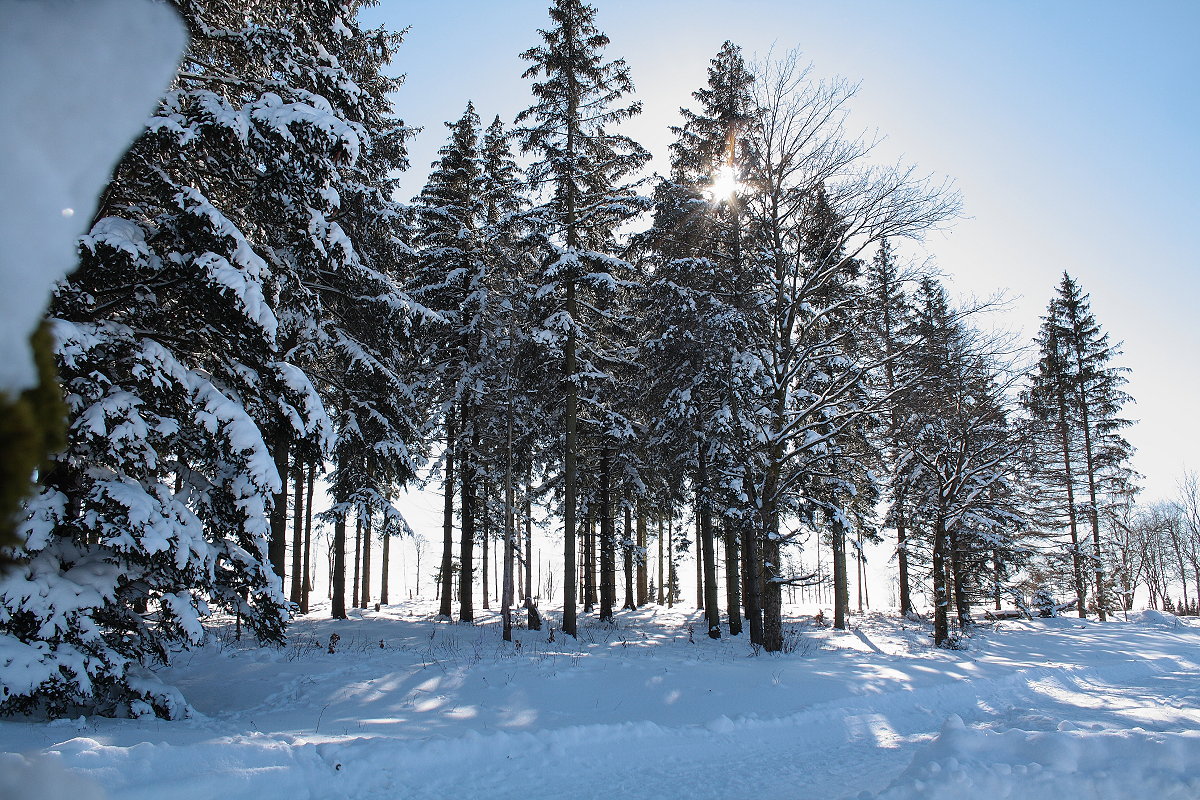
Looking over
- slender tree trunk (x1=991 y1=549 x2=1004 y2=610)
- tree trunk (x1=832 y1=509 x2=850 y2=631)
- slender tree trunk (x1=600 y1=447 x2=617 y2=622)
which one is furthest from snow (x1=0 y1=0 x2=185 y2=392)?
slender tree trunk (x1=991 y1=549 x2=1004 y2=610)

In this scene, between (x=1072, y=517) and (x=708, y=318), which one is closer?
(x=708, y=318)

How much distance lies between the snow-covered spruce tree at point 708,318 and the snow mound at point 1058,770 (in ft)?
30.7

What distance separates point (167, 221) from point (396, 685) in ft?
24.0

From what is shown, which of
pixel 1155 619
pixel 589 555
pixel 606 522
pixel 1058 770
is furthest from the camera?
pixel 1155 619

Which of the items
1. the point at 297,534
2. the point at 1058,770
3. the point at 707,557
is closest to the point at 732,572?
the point at 707,557

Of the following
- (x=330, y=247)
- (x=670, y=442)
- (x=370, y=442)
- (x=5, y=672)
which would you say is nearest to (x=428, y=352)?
(x=370, y=442)

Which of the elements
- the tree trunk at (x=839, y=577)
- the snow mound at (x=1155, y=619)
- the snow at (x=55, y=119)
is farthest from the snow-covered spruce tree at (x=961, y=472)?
the snow at (x=55, y=119)

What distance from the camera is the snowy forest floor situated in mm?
4887

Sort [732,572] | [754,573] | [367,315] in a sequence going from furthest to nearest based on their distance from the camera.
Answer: [732,572] → [754,573] → [367,315]

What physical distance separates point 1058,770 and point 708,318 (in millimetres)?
11948

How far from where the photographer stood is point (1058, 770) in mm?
4922

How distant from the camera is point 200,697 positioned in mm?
8555

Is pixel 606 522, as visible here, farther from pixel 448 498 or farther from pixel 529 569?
pixel 448 498

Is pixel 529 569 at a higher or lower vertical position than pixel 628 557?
higher
